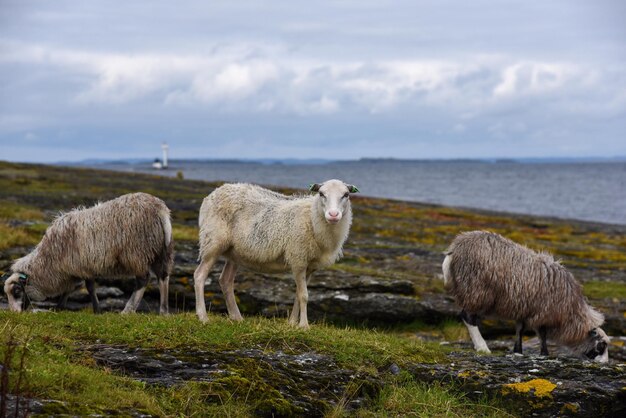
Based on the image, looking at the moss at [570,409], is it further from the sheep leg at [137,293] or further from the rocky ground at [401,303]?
the sheep leg at [137,293]

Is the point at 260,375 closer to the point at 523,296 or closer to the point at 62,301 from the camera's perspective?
the point at 523,296

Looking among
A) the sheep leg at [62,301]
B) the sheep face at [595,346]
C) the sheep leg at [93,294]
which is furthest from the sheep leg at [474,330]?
the sheep leg at [62,301]

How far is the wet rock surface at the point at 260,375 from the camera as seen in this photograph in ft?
25.0

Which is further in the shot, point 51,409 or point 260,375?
point 260,375

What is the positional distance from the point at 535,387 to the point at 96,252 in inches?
343

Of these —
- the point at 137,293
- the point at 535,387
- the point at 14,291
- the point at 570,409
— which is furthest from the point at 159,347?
the point at 14,291

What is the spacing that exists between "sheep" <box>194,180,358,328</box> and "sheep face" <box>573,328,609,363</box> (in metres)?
5.63

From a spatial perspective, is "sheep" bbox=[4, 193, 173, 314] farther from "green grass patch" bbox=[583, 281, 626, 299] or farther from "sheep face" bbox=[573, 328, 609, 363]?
"green grass patch" bbox=[583, 281, 626, 299]

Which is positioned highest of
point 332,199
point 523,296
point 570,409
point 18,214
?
point 332,199

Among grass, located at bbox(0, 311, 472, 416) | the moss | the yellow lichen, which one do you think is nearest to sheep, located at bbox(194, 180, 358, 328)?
grass, located at bbox(0, 311, 472, 416)

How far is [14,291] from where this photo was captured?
45.7 feet

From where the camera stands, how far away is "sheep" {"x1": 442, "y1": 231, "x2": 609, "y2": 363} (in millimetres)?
14102

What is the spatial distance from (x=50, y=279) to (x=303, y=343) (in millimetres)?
6837

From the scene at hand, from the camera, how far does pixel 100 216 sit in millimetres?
14016
